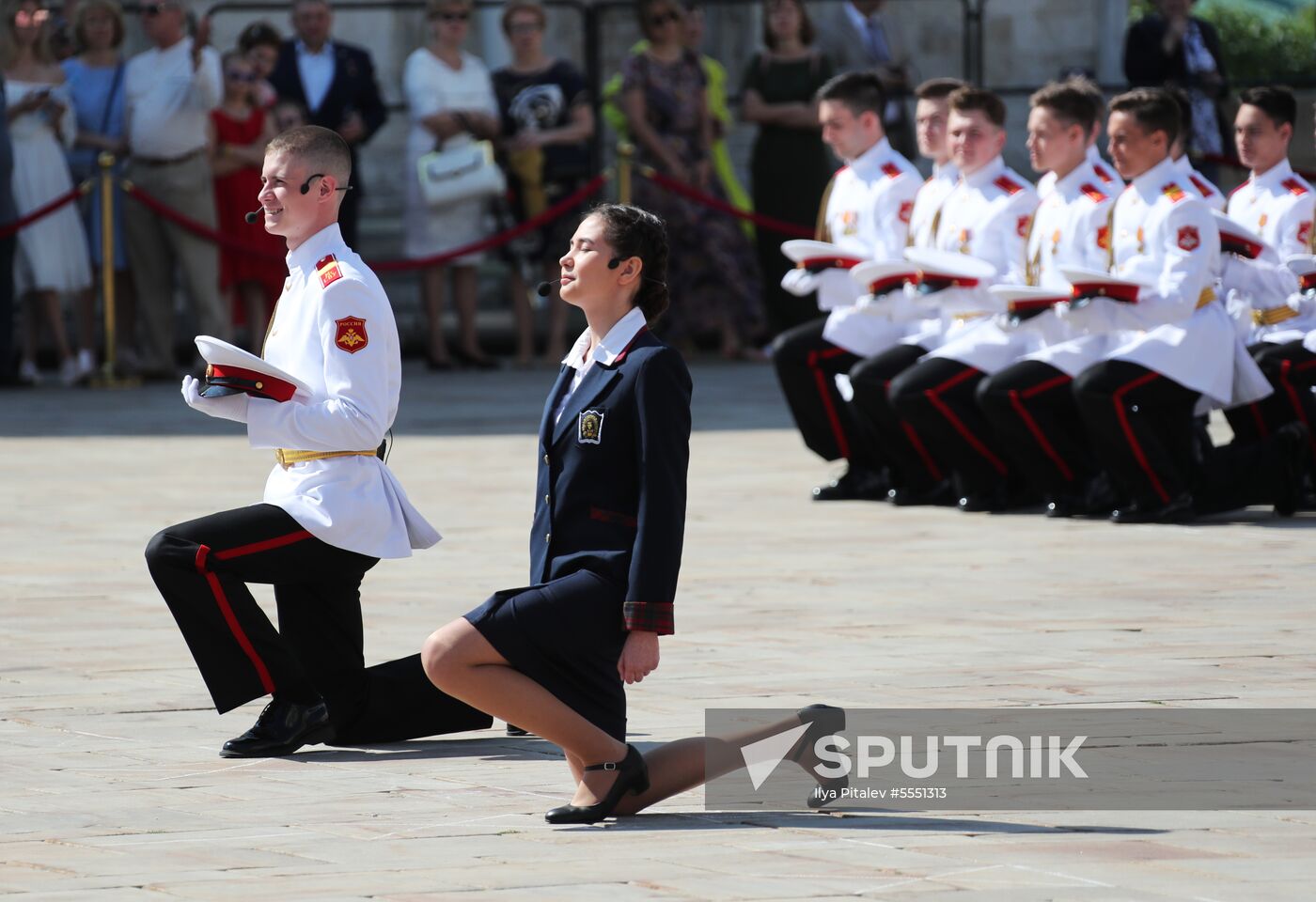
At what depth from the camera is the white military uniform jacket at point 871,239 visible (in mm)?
11516

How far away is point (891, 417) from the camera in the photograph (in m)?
11.3

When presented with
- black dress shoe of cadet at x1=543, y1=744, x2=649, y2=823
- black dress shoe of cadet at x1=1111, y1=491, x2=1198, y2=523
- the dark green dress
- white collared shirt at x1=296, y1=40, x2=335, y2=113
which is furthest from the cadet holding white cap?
the dark green dress

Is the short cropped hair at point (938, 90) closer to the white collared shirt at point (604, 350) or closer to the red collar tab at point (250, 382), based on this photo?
the red collar tab at point (250, 382)

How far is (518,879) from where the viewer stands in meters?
4.62

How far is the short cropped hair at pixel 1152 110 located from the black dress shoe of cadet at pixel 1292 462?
4.24 ft

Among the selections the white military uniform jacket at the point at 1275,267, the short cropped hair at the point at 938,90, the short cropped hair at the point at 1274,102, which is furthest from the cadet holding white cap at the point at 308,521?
the short cropped hair at the point at 1274,102

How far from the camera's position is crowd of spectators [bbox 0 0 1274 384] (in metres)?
16.4

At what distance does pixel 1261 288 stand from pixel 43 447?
6.31 meters

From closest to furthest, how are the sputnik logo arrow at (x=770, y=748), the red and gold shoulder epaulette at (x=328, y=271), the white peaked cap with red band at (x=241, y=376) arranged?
the sputnik logo arrow at (x=770, y=748)
the white peaked cap with red band at (x=241, y=376)
the red and gold shoulder epaulette at (x=328, y=271)

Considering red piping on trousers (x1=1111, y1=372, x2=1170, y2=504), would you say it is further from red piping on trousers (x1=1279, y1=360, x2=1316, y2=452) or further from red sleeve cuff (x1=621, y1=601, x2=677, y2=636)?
red sleeve cuff (x1=621, y1=601, x2=677, y2=636)

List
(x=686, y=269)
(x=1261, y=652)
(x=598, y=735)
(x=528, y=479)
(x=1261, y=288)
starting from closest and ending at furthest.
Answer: (x=598, y=735) < (x=1261, y=652) < (x=1261, y=288) < (x=528, y=479) < (x=686, y=269)

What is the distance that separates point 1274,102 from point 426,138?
7.58 metres

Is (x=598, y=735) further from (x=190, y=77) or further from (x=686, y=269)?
(x=686, y=269)

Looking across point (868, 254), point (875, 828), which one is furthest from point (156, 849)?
point (868, 254)
